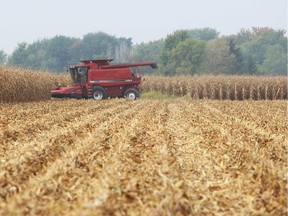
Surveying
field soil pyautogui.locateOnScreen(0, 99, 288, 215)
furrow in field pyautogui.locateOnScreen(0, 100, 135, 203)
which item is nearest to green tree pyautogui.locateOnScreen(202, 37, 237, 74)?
field soil pyautogui.locateOnScreen(0, 99, 288, 215)

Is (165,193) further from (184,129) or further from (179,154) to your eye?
(184,129)

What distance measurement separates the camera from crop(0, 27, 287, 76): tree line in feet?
219

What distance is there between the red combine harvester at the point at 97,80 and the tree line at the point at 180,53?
135 feet

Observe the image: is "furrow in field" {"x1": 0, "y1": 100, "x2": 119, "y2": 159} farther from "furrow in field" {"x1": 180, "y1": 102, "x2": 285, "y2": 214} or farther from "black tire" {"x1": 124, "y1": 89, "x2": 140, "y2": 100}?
"black tire" {"x1": 124, "y1": 89, "x2": 140, "y2": 100}

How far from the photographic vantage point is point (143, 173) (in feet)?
17.2

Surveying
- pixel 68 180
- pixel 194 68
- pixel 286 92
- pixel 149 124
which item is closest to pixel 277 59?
pixel 194 68

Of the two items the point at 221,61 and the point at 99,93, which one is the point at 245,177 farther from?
the point at 221,61

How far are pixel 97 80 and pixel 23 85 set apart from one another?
411 cm

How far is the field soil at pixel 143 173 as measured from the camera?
157 inches

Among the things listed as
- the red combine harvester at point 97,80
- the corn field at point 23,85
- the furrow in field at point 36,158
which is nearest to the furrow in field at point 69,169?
Result: the furrow in field at point 36,158

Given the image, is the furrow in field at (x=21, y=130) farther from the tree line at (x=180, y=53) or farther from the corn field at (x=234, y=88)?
the tree line at (x=180, y=53)

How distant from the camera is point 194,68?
69250 mm

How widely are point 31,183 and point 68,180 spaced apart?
1.46 ft

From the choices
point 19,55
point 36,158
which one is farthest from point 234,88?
point 19,55
